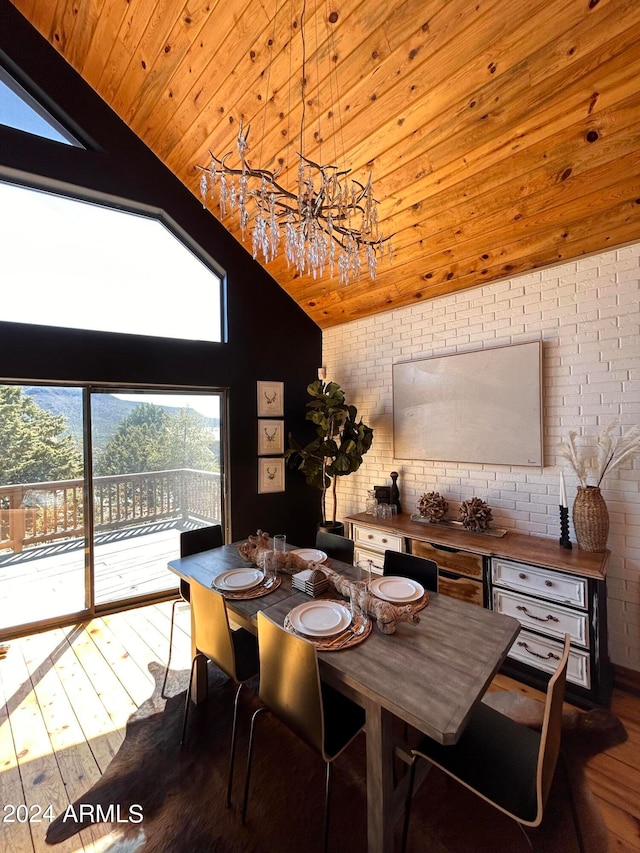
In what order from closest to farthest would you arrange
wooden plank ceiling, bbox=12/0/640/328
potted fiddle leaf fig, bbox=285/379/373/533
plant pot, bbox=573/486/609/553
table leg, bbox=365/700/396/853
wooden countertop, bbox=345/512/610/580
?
table leg, bbox=365/700/396/853 < wooden plank ceiling, bbox=12/0/640/328 < wooden countertop, bbox=345/512/610/580 < plant pot, bbox=573/486/609/553 < potted fiddle leaf fig, bbox=285/379/373/533

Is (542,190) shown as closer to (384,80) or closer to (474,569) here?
(384,80)

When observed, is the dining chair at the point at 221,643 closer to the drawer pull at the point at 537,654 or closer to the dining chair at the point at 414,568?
the dining chair at the point at 414,568

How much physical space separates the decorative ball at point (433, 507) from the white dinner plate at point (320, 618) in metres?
1.67

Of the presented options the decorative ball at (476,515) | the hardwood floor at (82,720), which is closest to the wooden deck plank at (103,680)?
the hardwood floor at (82,720)

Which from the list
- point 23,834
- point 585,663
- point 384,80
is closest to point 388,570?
point 585,663

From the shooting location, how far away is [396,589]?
6.26 ft

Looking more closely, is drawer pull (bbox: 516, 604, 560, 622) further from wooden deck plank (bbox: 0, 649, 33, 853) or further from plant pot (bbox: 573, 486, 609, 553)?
wooden deck plank (bbox: 0, 649, 33, 853)

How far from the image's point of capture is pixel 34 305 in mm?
2988

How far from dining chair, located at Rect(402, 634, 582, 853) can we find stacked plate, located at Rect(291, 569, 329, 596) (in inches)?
28.7

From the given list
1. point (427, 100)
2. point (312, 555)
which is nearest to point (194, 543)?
point (312, 555)

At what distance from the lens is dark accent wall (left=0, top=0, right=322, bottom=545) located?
2.90m

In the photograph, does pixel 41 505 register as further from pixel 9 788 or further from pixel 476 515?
pixel 476 515

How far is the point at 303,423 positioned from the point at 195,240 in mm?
2146

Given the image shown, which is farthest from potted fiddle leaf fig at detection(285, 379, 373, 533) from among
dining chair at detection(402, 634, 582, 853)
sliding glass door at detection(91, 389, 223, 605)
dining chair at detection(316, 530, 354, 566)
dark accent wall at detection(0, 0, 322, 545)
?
dining chair at detection(402, 634, 582, 853)
